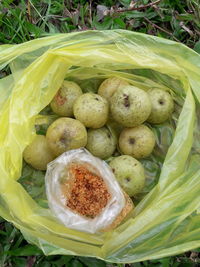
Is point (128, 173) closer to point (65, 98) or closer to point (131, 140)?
point (131, 140)

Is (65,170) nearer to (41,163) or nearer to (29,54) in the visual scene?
(41,163)

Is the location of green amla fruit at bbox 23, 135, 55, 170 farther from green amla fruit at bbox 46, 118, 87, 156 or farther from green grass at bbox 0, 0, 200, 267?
green grass at bbox 0, 0, 200, 267

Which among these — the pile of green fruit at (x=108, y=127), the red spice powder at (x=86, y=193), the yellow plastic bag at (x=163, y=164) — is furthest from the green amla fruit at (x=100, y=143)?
the yellow plastic bag at (x=163, y=164)

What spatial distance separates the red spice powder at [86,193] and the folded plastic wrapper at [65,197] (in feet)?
0.04

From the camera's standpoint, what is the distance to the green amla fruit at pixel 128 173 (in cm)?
167

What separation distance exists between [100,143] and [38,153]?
0.25m

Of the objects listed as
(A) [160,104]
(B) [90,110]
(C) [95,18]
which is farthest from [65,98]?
(C) [95,18]

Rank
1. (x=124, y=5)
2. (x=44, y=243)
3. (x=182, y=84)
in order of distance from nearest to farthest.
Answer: (x=44, y=243) → (x=182, y=84) → (x=124, y=5)

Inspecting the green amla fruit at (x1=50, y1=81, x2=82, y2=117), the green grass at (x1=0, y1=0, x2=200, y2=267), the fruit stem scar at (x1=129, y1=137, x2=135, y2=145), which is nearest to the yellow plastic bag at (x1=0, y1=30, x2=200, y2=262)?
the green amla fruit at (x1=50, y1=81, x2=82, y2=117)

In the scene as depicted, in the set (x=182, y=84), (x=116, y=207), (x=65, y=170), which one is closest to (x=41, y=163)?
(x=65, y=170)

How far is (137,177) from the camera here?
167 cm

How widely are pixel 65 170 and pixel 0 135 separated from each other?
27 cm

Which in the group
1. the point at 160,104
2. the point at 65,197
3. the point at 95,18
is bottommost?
the point at 65,197

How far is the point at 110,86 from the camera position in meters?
1.80
